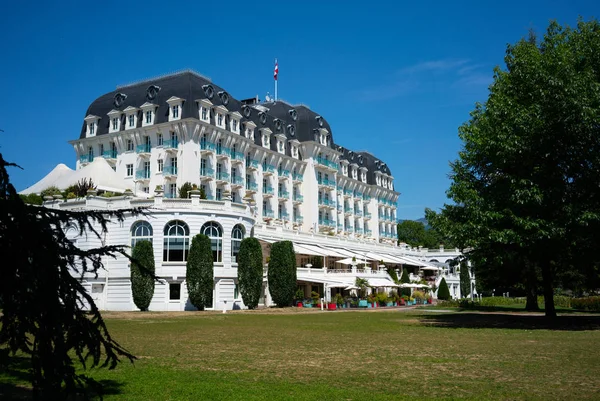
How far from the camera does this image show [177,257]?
42.1m

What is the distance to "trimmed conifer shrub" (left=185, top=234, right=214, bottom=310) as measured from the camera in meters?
39.8

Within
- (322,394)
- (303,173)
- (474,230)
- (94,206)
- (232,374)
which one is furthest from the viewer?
(303,173)

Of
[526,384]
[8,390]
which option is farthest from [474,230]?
[8,390]

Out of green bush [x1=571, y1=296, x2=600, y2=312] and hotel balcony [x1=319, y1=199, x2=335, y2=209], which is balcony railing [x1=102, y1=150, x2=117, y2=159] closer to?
hotel balcony [x1=319, y1=199, x2=335, y2=209]

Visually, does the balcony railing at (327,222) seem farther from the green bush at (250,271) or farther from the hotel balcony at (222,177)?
the green bush at (250,271)

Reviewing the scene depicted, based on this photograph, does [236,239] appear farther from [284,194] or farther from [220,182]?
[284,194]

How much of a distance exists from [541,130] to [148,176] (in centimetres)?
4714

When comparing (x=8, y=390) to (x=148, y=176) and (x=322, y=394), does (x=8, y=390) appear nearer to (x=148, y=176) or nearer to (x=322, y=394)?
(x=322, y=394)

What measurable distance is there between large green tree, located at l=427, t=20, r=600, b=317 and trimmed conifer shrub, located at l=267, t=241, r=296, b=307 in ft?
57.9

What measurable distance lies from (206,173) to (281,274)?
72.7 feet

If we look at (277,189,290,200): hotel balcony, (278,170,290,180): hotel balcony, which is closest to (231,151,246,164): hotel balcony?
(278,170,290,180): hotel balcony

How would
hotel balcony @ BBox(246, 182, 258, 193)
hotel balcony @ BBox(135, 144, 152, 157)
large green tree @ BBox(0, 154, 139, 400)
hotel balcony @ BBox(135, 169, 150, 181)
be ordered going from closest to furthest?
large green tree @ BBox(0, 154, 139, 400) → hotel balcony @ BBox(135, 144, 152, 157) → hotel balcony @ BBox(135, 169, 150, 181) → hotel balcony @ BBox(246, 182, 258, 193)

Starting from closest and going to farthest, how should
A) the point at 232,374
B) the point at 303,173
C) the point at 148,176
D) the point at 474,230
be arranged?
the point at 232,374, the point at 474,230, the point at 148,176, the point at 303,173

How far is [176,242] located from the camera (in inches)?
1655
